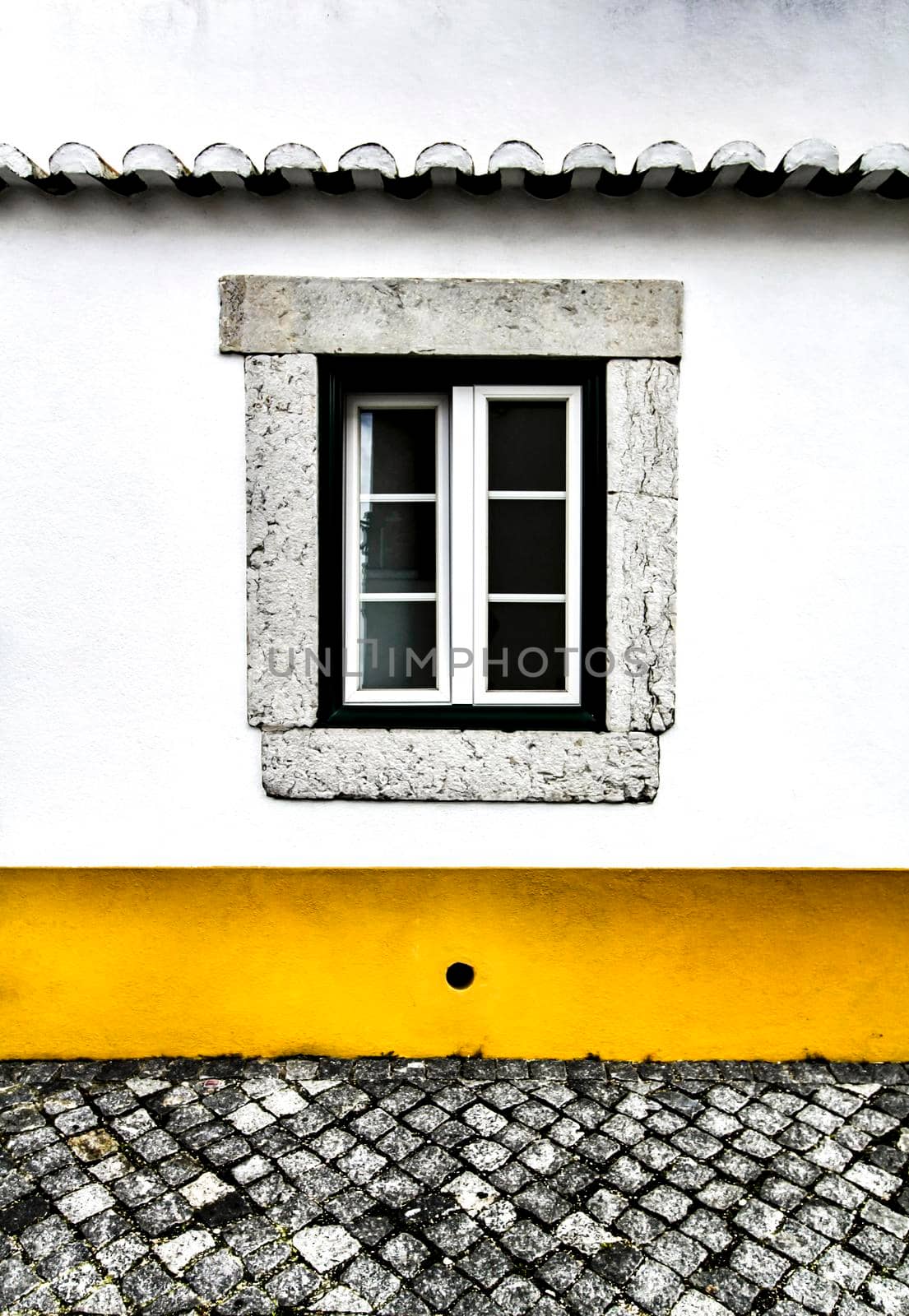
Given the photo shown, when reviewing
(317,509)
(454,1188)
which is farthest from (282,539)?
(454,1188)

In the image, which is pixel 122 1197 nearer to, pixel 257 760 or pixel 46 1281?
pixel 46 1281

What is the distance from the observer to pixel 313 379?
2.89 m

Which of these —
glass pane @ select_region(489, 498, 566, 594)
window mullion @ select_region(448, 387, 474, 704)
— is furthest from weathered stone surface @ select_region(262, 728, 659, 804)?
glass pane @ select_region(489, 498, 566, 594)

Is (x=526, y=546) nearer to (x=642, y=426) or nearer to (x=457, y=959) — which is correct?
(x=642, y=426)

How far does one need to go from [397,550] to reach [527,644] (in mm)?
640

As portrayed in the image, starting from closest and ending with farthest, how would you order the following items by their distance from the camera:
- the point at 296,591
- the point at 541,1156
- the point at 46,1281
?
the point at 46,1281
the point at 541,1156
the point at 296,591

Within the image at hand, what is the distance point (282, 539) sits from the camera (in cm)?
293

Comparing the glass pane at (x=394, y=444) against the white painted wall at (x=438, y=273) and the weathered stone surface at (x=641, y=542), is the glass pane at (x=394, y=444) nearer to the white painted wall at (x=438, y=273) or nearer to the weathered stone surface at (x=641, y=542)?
the white painted wall at (x=438, y=273)

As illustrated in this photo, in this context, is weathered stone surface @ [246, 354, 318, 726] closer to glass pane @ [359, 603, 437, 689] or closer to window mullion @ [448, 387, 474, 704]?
glass pane @ [359, 603, 437, 689]

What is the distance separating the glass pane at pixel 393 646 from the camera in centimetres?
315

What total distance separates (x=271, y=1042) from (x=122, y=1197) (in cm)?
73

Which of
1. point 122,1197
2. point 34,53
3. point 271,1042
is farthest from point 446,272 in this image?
point 122,1197

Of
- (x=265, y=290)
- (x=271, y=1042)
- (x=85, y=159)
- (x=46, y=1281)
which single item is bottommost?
(x=46, y=1281)

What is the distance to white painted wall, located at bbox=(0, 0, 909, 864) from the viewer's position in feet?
9.48
